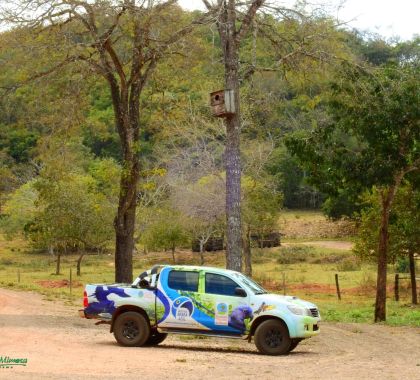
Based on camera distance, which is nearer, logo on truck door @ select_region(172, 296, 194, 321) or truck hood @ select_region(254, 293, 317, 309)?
truck hood @ select_region(254, 293, 317, 309)

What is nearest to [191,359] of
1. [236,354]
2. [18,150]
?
[236,354]

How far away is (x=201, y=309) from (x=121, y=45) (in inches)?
430

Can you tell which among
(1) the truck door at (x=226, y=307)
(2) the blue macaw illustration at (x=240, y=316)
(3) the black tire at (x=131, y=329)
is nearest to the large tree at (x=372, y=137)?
(1) the truck door at (x=226, y=307)

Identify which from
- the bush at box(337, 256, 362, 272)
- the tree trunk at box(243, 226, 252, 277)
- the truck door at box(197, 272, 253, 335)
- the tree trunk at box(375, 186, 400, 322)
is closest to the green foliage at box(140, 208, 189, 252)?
the tree trunk at box(243, 226, 252, 277)

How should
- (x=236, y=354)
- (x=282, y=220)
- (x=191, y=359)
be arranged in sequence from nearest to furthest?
1. (x=191, y=359)
2. (x=236, y=354)
3. (x=282, y=220)

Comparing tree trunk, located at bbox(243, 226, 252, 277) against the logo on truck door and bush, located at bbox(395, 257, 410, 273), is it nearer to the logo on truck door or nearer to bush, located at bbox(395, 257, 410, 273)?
bush, located at bbox(395, 257, 410, 273)

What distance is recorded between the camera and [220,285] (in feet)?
50.1

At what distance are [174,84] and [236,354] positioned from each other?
42.7ft

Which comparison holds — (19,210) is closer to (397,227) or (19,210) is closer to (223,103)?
(397,227)

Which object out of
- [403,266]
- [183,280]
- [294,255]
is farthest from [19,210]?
[183,280]

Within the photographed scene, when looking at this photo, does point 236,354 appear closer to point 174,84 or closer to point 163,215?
point 174,84

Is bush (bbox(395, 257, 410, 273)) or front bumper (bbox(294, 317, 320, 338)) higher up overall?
front bumper (bbox(294, 317, 320, 338))

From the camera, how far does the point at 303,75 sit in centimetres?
2152

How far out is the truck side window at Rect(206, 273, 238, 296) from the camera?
15172mm
